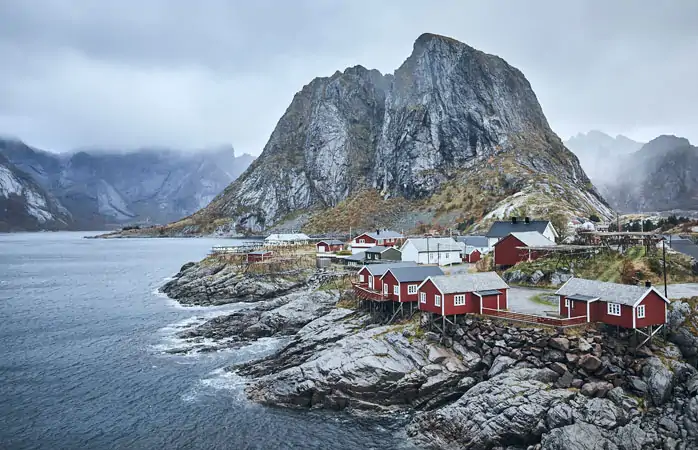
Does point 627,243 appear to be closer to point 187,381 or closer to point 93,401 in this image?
point 187,381

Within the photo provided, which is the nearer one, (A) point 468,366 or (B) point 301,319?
(A) point 468,366

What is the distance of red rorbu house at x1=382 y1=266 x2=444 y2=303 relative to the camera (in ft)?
160

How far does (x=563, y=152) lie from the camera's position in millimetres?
191125

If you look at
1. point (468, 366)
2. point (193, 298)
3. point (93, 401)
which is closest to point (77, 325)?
point (193, 298)

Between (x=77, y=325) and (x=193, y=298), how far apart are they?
19.6m

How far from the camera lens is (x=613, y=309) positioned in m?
35.4

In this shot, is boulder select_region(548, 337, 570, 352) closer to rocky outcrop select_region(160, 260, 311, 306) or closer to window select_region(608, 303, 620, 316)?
window select_region(608, 303, 620, 316)

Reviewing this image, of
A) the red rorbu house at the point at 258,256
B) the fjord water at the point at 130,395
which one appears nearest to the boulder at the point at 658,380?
the fjord water at the point at 130,395

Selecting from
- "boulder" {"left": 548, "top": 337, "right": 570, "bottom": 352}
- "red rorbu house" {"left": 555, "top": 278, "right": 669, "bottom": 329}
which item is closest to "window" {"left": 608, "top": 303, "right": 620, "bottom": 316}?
"red rorbu house" {"left": 555, "top": 278, "right": 669, "bottom": 329}

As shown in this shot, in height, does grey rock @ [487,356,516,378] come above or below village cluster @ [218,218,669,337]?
below

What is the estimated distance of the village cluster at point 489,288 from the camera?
34969 mm

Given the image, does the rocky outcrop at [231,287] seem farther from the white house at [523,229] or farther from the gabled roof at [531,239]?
the gabled roof at [531,239]

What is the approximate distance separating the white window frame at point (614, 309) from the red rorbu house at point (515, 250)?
2641 cm

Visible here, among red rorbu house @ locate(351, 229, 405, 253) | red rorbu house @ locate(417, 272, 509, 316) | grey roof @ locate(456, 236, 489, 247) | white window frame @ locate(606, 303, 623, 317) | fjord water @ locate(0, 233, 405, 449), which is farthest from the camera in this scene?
red rorbu house @ locate(351, 229, 405, 253)
